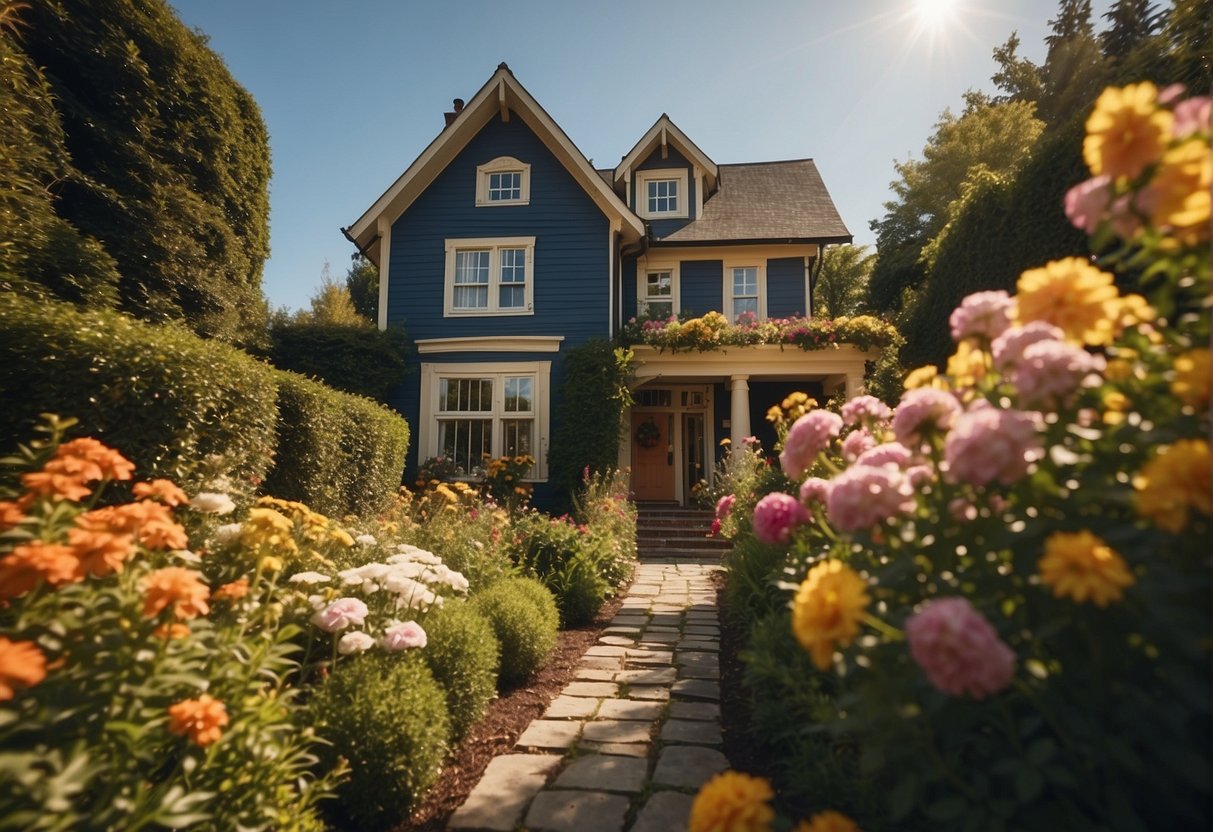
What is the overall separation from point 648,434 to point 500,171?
6.42 metres

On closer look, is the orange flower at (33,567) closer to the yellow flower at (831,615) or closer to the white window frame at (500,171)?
the yellow flower at (831,615)

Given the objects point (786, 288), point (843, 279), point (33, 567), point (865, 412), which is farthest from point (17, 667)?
point (843, 279)

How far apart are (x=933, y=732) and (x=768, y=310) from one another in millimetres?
11892

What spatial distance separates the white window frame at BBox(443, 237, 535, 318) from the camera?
1124 cm

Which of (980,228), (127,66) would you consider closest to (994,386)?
(980,228)

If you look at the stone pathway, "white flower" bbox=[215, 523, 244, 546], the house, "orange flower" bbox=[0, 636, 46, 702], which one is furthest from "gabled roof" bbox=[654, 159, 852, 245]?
"orange flower" bbox=[0, 636, 46, 702]

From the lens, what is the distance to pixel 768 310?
12.4m

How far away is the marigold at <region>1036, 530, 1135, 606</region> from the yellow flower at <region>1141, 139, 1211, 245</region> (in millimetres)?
609

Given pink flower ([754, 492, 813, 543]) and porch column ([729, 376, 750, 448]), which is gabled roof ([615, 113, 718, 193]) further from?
pink flower ([754, 492, 813, 543])

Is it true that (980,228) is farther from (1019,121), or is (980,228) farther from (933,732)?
(1019,121)

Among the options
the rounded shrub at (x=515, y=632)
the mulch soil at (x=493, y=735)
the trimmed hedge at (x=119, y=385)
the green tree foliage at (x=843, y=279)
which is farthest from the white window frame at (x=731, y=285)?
the green tree foliage at (x=843, y=279)

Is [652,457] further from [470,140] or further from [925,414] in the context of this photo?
[925,414]

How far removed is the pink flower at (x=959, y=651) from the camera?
3.32 feet

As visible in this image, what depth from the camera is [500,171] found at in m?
11.6
